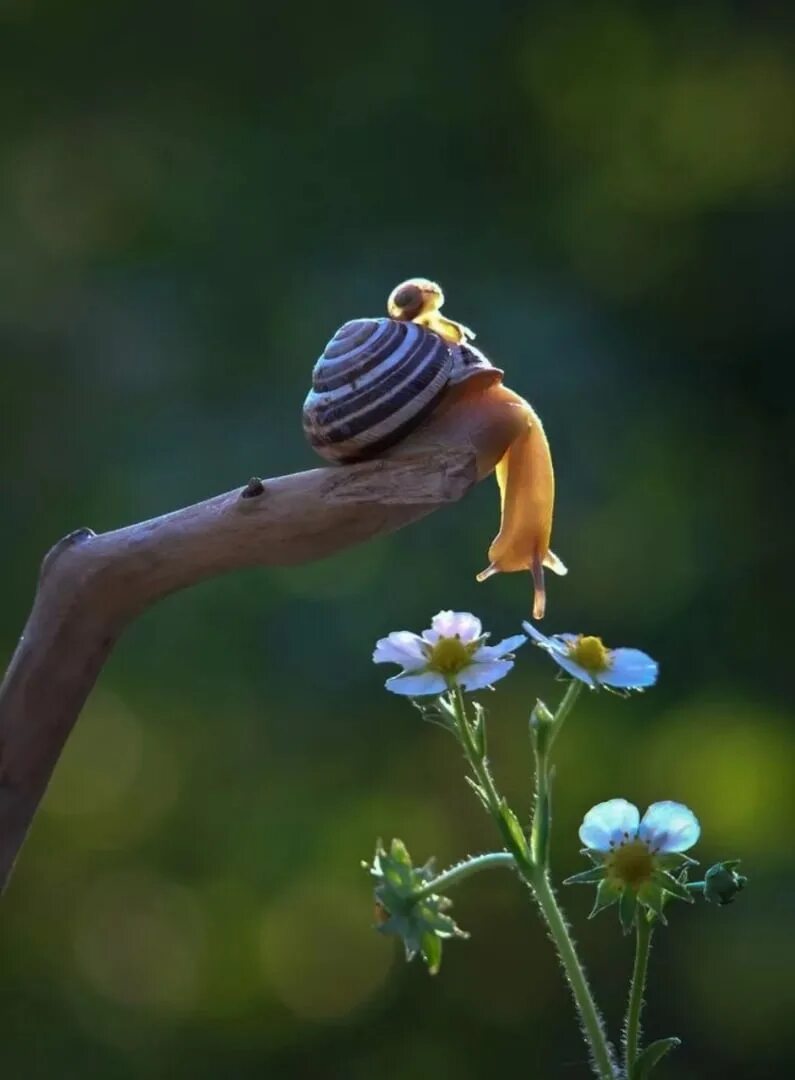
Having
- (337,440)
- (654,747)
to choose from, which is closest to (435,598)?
(654,747)

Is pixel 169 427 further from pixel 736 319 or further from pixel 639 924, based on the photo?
pixel 639 924

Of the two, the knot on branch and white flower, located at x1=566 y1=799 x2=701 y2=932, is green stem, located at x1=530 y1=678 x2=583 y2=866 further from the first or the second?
the knot on branch

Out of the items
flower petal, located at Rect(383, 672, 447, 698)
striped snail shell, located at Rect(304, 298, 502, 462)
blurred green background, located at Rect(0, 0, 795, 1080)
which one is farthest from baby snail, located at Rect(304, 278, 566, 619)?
blurred green background, located at Rect(0, 0, 795, 1080)

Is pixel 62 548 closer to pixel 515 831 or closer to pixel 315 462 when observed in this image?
pixel 515 831

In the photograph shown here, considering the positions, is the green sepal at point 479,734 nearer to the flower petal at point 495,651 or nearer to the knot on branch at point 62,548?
the flower petal at point 495,651

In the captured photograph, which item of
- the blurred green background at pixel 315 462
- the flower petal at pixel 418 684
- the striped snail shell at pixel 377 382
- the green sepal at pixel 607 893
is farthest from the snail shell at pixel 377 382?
the blurred green background at pixel 315 462

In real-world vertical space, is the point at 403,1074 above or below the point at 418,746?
below

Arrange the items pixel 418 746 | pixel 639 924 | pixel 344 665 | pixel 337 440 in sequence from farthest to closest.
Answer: pixel 418 746
pixel 344 665
pixel 337 440
pixel 639 924

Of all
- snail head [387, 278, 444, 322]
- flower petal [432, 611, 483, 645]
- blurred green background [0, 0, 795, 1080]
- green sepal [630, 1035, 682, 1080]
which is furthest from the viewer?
blurred green background [0, 0, 795, 1080]
